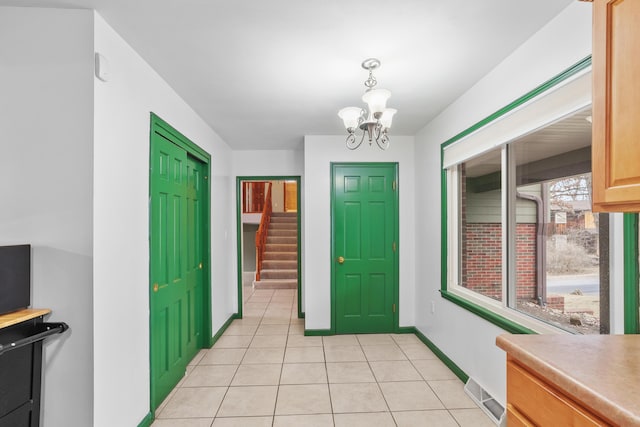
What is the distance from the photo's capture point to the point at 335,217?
162 inches

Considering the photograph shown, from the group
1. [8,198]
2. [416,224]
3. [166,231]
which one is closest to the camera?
[8,198]

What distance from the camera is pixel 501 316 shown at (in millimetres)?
2326

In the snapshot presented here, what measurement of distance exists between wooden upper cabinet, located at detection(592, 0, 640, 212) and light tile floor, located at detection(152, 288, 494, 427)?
1890 mm

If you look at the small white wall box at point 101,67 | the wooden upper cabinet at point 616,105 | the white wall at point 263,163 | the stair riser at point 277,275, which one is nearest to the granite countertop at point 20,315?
Answer: the small white wall box at point 101,67

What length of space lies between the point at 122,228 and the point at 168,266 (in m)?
0.85

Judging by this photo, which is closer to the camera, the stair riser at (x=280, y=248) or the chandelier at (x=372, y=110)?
the chandelier at (x=372, y=110)

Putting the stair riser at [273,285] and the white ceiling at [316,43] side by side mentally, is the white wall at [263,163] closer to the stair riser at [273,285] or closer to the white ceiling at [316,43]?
the white ceiling at [316,43]

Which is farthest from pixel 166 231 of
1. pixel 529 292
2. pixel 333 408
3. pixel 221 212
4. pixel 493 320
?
pixel 529 292

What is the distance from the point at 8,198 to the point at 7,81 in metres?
0.58

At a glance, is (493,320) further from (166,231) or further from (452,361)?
(166,231)

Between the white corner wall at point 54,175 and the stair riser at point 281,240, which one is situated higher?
the white corner wall at point 54,175

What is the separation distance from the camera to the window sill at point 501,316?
1975mm

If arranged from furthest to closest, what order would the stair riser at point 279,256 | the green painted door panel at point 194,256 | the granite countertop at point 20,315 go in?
1. the stair riser at point 279,256
2. the green painted door panel at point 194,256
3. the granite countertop at point 20,315

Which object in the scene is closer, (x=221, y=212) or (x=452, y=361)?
(x=452, y=361)
